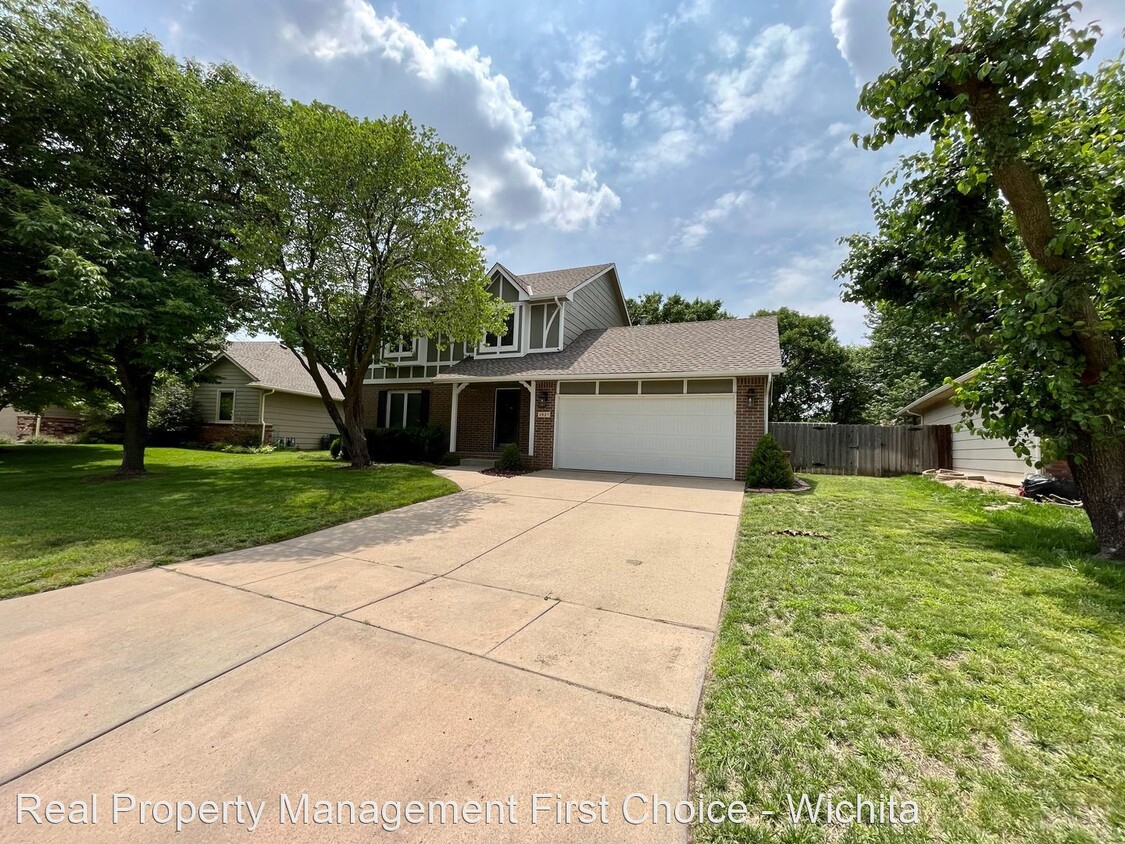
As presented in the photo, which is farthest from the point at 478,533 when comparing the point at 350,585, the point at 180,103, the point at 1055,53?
the point at 180,103

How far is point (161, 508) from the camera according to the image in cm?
693

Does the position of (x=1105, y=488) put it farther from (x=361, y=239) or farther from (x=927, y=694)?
(x=361, y=239)

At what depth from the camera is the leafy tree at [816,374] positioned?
89.2 ft

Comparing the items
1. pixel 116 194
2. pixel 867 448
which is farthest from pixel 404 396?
pixel 867 448

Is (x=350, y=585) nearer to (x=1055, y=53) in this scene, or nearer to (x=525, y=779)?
(x=525, y=779)

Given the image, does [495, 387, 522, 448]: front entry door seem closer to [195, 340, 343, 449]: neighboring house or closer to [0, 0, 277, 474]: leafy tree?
[0, 0, 277, 474]: leafy tree

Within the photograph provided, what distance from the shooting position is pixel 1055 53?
155 inches

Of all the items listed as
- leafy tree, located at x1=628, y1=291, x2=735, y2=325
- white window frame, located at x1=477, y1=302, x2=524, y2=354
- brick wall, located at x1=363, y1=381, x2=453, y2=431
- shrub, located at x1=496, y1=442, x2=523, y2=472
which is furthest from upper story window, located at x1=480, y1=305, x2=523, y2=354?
leafy tree, located at x1=628, y1=291, x2=735, y2=325

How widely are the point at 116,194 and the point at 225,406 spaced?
10779mm

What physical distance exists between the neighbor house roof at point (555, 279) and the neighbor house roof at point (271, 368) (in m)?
9.00

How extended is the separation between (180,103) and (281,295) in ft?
14.5

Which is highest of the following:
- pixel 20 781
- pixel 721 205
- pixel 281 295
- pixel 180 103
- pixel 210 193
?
pixel 180 103

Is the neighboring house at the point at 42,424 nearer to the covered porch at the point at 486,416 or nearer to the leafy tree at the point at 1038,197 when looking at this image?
the covered porch at the point at 486,416

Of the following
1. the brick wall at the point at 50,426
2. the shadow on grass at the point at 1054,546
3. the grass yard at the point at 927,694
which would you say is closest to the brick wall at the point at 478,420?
the grass yard at the point at 927,694
